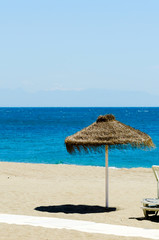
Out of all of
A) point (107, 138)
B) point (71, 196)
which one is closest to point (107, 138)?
point (107, 138)

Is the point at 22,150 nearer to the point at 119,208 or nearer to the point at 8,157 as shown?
the point at 8,157

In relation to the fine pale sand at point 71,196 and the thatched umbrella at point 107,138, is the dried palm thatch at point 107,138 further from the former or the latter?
the fine pale sand at point 71,196

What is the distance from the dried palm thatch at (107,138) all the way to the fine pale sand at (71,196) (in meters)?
1.64

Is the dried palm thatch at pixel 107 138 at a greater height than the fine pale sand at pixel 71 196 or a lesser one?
greater

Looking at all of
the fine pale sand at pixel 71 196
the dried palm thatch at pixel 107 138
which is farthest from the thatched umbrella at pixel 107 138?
the fine pale sand at pixel 71 196

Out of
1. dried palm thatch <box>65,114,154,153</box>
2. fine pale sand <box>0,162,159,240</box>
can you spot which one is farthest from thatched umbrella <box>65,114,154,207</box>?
fine pale sand <box>0,162,159,240</box>

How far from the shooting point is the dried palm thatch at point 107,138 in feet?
35.3

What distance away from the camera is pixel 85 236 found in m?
8.30

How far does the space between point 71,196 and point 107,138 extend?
3.26 metres

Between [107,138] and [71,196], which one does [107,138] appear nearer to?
[107,138]

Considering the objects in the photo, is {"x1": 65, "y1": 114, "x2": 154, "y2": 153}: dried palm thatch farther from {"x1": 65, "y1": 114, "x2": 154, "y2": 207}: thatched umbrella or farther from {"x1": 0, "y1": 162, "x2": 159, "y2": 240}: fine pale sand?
{"x1": 0, "y1": 162, "x2": 159, "y2": 240}: fine pale sand

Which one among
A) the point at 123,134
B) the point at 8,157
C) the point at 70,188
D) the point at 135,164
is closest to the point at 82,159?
the point at 135,164

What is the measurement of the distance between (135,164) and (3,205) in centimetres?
1583

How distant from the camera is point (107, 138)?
1082 centimetres
